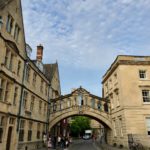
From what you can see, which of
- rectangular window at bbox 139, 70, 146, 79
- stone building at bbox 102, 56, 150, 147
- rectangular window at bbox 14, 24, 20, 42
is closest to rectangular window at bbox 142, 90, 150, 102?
stone building at bbox 102, 56, 150, 147

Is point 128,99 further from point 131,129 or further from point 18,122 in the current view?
point 18,122

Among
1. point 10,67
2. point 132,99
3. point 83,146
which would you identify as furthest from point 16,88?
point 83,146

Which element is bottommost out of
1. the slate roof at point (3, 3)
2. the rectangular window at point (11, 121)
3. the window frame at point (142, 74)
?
the rectangular window at point (11, 121)

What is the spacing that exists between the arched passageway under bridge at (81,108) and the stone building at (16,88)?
16.3 ft

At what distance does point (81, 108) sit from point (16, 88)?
581 inches

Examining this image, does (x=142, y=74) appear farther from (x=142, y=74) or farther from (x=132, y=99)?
(x=132, y=99)

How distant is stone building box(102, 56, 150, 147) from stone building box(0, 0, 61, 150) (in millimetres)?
10937

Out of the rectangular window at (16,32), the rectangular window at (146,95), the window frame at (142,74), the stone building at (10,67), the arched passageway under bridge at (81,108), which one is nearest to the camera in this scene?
the stone building at (10,67)

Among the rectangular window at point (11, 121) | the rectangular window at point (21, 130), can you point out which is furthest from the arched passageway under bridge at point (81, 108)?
the rectangular window at point (11, 121)

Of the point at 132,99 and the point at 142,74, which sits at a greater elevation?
the point at 142,74

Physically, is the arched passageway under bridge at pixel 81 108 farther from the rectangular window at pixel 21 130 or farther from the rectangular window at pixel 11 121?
the rectangular window at pixel 11 121

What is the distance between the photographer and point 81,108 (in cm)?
3272

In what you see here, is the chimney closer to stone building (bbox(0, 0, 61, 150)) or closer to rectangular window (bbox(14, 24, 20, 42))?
stone building (bbox(0, 0, 61, 150))

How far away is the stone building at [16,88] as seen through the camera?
57.0 ft
